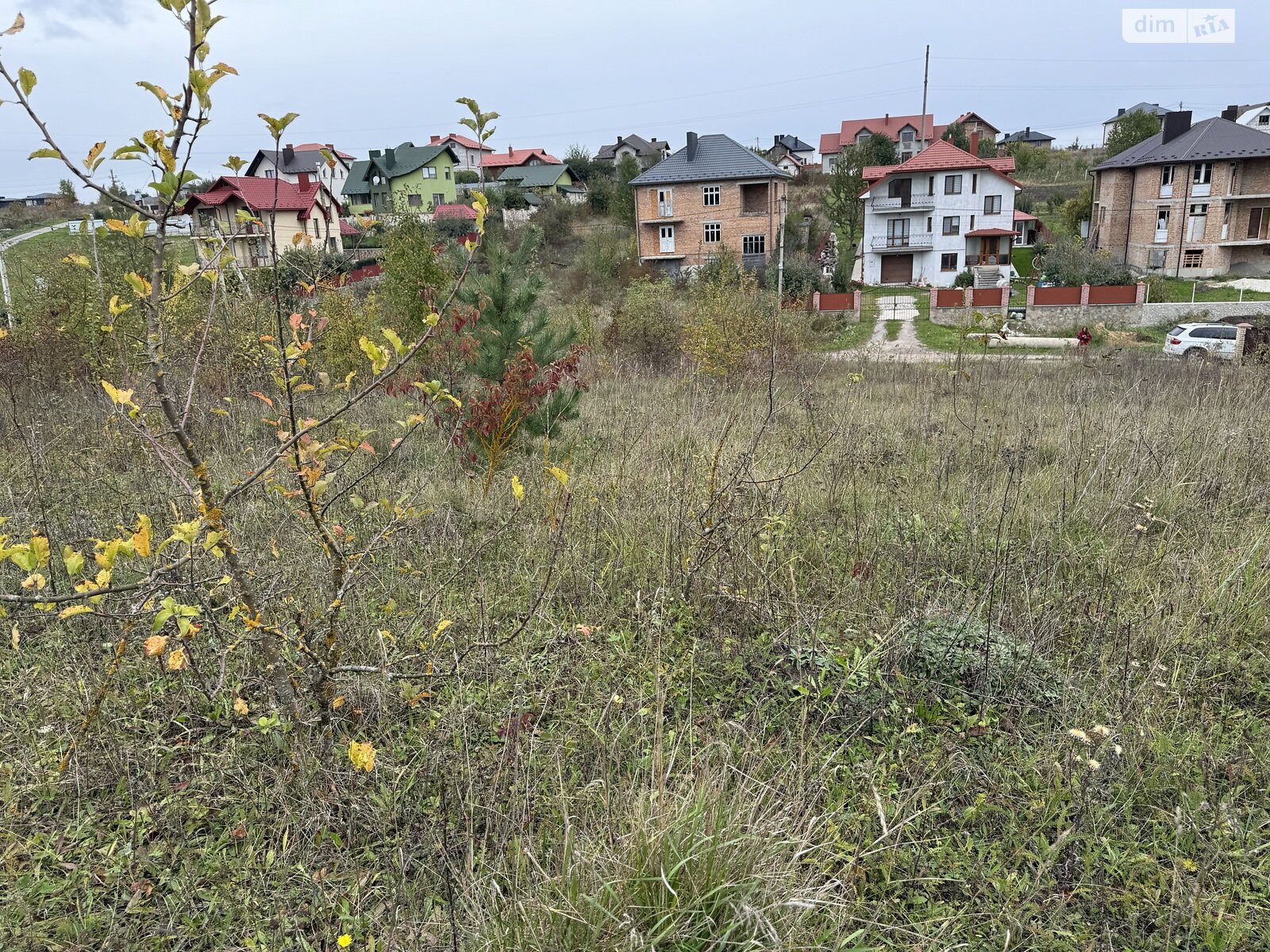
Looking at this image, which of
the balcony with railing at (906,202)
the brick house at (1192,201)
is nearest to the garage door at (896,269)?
the balcony with railing at (906,202)

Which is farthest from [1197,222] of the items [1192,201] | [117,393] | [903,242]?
[117,393]

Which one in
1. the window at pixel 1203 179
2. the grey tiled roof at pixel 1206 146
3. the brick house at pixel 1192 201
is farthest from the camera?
the window at pixel 1203 179

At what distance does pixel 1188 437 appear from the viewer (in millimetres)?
5449

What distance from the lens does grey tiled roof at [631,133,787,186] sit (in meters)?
32.4

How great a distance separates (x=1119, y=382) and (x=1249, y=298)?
24957 mm

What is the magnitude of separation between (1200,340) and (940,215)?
18941mm

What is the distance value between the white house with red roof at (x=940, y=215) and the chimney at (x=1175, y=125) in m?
6.34

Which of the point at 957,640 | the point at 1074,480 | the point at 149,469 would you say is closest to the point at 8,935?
the point at 957,640

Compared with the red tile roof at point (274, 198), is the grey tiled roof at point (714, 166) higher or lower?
higher

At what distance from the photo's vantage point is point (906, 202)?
33031mm

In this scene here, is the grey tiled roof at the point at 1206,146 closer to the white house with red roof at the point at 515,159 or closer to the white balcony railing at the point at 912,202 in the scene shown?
the white balcony railing at the point at 912,202

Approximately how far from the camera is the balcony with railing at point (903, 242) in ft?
110

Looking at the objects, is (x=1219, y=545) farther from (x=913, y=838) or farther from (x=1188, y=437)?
(x=913, y=838)

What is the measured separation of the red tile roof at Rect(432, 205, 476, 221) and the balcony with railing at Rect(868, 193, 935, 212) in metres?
18.6
